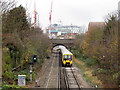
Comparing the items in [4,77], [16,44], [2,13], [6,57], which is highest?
[2,13]

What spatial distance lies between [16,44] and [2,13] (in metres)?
8.40

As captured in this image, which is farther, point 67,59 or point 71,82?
point 67,59

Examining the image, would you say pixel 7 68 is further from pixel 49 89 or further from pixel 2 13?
pixel 2 13

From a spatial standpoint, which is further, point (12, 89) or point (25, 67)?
point (25, 67)

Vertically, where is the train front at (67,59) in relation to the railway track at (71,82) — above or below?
above

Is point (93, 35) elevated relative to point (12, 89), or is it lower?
elevated

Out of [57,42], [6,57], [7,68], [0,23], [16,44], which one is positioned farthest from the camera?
[57,42]

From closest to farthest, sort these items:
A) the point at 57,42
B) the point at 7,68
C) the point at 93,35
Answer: the point at 7,68 < the point at 93,35 < the point at 57,42

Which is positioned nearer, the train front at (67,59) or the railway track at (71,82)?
the railway track at (71,82)

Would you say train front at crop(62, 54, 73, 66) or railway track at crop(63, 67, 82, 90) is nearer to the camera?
railway track at crop(63, 67, 82, 90)

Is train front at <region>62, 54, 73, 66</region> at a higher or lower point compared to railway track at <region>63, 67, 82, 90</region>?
higher

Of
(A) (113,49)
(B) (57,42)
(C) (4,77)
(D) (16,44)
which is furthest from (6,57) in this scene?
(B) (57,42)

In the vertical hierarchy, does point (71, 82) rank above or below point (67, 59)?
below

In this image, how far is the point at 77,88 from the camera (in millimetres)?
13953
